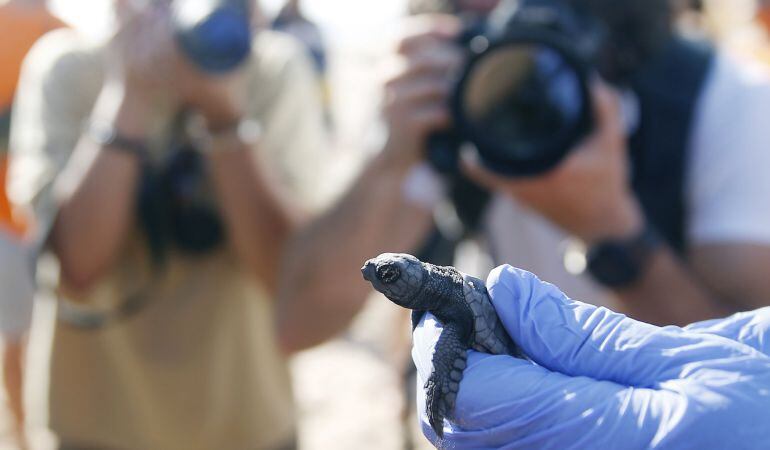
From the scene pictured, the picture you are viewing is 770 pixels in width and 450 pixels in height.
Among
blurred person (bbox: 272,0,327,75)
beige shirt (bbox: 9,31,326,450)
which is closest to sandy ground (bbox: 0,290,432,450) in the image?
beige shirt (bbox: 9,31,326,450)

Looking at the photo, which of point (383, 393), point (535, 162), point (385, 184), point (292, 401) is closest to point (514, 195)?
point (535, 162)

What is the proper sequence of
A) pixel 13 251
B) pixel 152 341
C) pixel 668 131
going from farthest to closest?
pixel 13 251
pixel 152 341
pixel 668 131

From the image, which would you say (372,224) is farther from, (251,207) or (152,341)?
(152,341)

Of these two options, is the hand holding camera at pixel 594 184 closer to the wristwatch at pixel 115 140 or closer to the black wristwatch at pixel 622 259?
the black wristwatch at pixel 622 259

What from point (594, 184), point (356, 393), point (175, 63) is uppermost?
point (175, 63)

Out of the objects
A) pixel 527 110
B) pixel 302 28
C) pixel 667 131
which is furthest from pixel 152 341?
pixel 302 28
